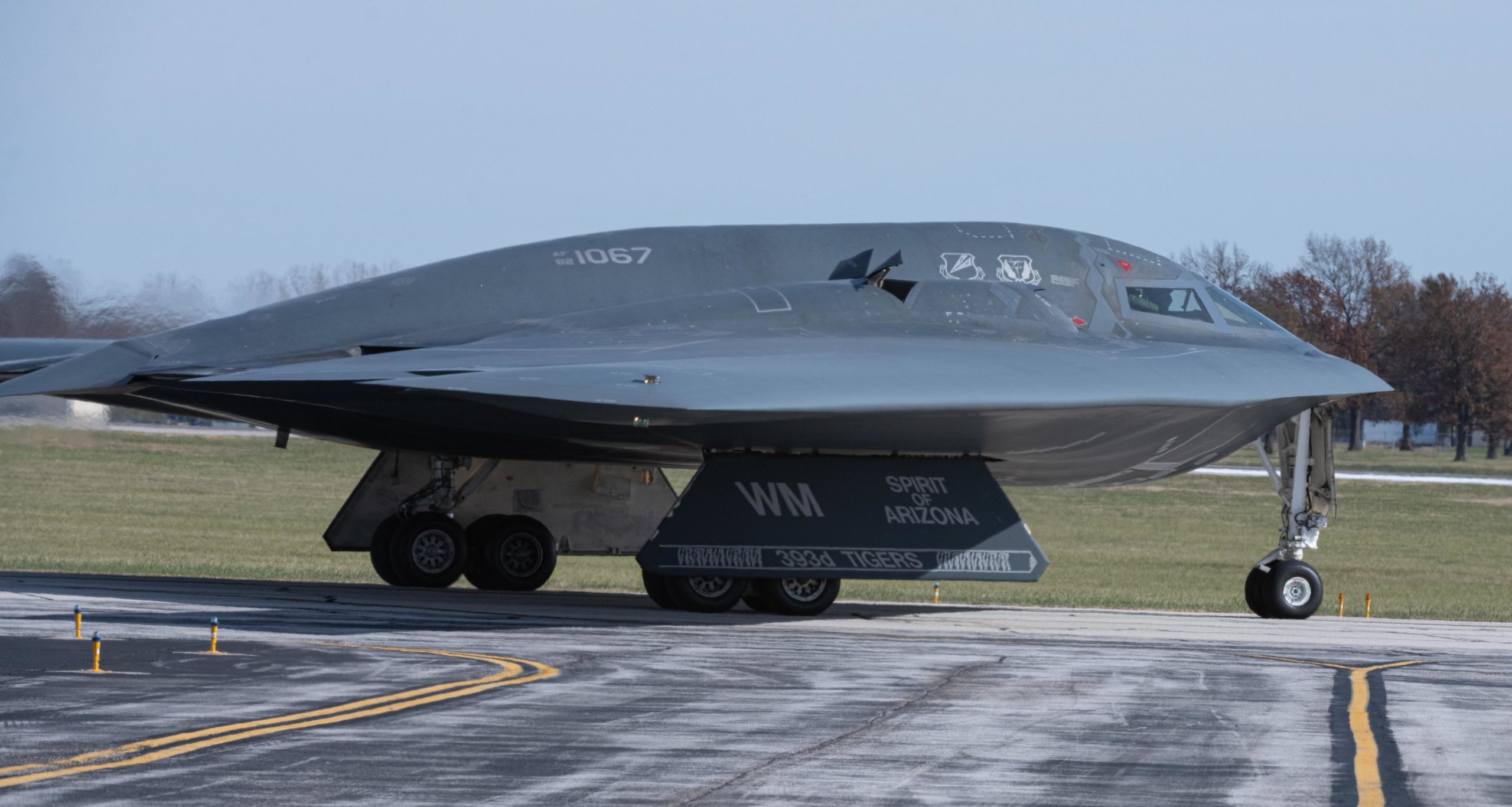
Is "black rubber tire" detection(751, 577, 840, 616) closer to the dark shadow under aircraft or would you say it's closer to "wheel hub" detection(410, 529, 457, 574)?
the dark shadow under aircraft

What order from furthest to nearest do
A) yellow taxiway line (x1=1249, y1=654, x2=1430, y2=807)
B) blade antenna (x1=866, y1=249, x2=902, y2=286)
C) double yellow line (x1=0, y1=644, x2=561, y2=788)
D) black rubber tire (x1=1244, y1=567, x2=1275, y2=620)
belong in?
black rubber tire (x1=1244, y1=567, x2=1275, y2=620), blade antenna (x1=866, y1=249, x2=902, y2=286), yellow taxiway line (x1=1249, y1=654, x2=1430, y2=807), double yellow line (x1=0, y1=644, x2=561, y2=788)

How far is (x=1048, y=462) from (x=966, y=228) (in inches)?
115

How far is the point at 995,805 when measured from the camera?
6.91 meters

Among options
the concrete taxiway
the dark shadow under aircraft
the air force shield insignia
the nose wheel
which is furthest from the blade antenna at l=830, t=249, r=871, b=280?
the nose wheel

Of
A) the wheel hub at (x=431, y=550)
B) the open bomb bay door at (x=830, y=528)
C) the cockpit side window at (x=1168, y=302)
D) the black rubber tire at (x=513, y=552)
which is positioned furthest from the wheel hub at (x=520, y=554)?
the cockpit side window at (x=1168, y=302)

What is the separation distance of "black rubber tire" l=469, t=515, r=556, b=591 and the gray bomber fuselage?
7.77 ft

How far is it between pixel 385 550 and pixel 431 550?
604mm

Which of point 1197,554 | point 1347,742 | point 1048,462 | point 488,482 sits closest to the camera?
point 1347,742

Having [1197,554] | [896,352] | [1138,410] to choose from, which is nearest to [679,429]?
[896,352]

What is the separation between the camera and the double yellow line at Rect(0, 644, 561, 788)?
7.16m

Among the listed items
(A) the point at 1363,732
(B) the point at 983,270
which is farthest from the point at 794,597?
(A) the point at 1363,732

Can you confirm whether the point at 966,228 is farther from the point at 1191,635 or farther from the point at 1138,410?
the point at 1191,635

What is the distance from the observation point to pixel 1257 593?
18.1m

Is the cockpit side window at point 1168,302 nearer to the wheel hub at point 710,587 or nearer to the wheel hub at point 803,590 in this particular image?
the wheel hub at point 803,590
